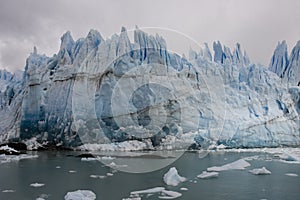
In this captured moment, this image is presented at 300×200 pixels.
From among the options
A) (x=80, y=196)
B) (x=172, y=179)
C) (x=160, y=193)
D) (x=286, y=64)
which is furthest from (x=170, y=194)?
(x=286, y=64)

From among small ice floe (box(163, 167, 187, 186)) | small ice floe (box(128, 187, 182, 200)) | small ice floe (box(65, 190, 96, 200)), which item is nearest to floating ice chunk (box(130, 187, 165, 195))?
small ice floe (box(128, 187, 182, 200))

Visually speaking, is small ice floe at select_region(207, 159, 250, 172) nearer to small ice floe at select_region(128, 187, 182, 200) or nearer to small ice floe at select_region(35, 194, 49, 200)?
small ice floe at select_region(128, 187, 182, 200)

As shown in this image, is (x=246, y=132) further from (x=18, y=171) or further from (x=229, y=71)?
(x=18, y=171)

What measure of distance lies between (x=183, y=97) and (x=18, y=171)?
10256 mm

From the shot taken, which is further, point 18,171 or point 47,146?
point 47,146

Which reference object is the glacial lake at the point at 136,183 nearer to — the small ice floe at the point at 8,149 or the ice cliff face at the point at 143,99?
the small ice floe at the point at 8,149

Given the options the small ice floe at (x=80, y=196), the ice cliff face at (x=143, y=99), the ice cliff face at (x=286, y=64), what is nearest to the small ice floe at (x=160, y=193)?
the small ice floe at (x=80, y=196)

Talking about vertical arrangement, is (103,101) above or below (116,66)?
below

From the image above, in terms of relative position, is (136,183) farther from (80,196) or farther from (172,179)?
(80,196)

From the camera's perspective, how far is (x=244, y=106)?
1817 cm

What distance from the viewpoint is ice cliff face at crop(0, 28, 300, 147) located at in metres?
16.3

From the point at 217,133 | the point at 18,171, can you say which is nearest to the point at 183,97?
the point at 217,133

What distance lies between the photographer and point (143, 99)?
16469 mm

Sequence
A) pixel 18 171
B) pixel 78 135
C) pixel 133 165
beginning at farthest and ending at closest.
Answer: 1. pixel 78 135
2. pixel 133 165
3. pixel 18 171
